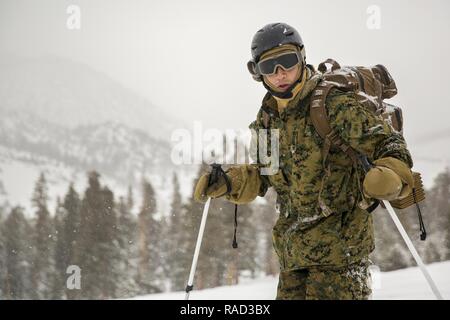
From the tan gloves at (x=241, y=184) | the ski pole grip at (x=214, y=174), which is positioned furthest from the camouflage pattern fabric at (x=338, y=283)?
the ski pole grip at (x=214, y=174)

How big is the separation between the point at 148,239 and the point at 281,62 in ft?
156

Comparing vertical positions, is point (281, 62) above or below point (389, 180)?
above

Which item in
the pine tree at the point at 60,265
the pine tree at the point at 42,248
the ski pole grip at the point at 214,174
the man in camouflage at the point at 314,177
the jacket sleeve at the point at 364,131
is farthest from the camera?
the pine tree at the point at 42,248

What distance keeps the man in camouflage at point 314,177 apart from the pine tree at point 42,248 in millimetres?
43678

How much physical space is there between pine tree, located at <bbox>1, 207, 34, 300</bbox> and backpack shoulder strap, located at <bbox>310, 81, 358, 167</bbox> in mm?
45837

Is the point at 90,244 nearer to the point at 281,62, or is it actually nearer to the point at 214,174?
the point at 214,174

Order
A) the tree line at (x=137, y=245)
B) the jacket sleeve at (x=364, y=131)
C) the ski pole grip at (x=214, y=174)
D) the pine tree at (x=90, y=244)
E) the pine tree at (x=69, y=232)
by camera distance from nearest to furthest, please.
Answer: the jacket sleeve at (x=364, y=131)
the ski pole grip at (x=214, y=174)
the tree line at (x=137, y=245)
the pine tree at (x=90, y=244)
the pine tree at (x=69, y=232)

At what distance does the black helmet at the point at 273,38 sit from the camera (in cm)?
362

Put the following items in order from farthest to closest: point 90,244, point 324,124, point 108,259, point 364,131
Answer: point 90,244, point 108,259, point 324,124, point 364,131

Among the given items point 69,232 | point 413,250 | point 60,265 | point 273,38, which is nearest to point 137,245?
point 69,232

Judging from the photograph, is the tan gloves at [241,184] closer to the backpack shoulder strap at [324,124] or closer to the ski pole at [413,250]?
the backpack shoulder strap at [324,124]

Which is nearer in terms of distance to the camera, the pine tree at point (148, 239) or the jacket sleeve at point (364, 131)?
the jacket sleeve at point (364, 131)

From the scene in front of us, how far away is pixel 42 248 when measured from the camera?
45.6 m

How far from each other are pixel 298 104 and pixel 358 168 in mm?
629
